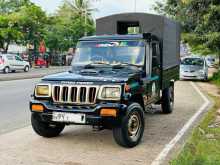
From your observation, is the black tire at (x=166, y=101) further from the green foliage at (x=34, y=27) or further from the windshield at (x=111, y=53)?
the green foliage at (x=34, y=27)

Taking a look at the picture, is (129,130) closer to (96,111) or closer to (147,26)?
(96,111)

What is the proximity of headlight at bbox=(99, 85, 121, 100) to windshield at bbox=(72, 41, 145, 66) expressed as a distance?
4.56 ft

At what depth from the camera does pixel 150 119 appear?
1027cm

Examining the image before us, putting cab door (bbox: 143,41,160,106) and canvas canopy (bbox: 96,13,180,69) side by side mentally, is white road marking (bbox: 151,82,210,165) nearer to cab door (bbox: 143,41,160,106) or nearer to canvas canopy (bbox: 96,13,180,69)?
cab door (bbox: 143,41,160,106)

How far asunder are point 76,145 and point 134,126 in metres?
1.10

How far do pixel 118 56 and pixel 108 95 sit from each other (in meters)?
1.60

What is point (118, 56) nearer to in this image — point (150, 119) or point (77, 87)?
point (77, 87)

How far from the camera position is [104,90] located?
679 cm

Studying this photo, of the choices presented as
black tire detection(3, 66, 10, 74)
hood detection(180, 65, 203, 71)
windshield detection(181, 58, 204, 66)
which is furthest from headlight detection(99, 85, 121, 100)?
black tire detection(3, 66, 10, 74)

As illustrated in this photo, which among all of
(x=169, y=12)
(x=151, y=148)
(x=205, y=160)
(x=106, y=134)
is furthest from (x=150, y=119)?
(x=169, y=12)

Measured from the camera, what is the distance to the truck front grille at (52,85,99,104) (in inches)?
269

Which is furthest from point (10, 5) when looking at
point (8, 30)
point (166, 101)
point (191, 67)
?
point (166, 101)

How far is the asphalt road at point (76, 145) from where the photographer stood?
20.5ft

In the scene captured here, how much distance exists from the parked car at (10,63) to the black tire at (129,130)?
25.1 m
